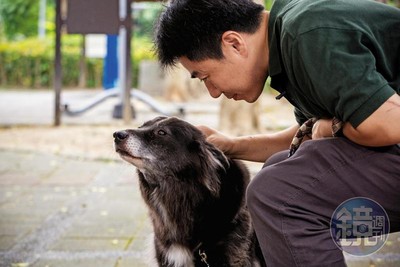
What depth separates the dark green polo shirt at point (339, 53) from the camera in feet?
6.59

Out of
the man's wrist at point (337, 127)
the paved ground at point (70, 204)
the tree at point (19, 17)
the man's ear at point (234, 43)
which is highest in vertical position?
the man's ear at point (234, 43)

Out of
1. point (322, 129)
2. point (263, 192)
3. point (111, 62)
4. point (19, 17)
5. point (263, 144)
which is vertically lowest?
point (19, 17)

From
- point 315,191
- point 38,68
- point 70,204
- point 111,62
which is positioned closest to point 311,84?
point 315,191

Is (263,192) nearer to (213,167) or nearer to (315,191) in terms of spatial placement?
(315,191)

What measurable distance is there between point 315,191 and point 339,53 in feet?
1.58

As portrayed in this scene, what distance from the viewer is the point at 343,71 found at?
2.01m

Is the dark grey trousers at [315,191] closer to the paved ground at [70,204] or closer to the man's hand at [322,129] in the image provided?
the man's hand at [322,129]

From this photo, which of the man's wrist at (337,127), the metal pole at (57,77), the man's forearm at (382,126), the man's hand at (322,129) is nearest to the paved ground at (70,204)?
the metal pole at (57,77)

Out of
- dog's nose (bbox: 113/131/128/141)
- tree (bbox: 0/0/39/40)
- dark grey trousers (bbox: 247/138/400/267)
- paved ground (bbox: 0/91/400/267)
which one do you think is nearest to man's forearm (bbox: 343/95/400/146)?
dark grey trousers (bbox: 247/138/400/267)

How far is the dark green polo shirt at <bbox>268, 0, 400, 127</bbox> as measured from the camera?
2008 millimetres

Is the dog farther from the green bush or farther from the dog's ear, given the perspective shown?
the green bush

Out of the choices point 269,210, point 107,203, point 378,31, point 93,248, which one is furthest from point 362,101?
point 107,203

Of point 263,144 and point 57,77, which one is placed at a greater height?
point 263,144

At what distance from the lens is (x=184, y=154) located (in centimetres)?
307
